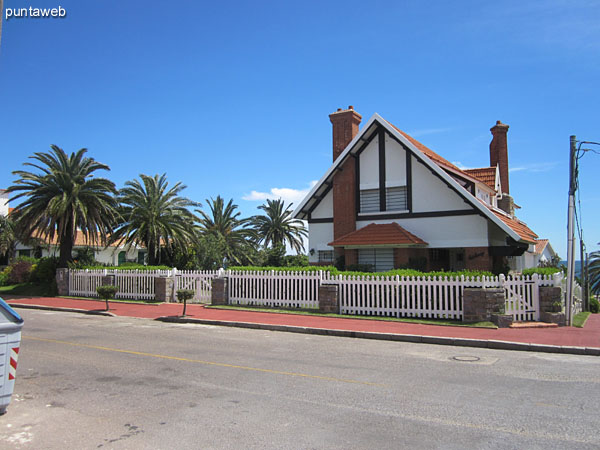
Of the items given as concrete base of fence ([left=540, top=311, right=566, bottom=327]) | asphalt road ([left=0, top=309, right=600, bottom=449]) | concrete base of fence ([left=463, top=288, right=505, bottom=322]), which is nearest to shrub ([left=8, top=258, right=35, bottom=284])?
asphalt road ([left=0, top=309, right=600, bottom=449])

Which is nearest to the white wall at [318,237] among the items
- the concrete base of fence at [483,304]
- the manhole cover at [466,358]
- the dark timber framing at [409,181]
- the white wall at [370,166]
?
the white wall at [370,166]

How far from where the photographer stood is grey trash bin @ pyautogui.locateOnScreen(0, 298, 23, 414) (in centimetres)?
587

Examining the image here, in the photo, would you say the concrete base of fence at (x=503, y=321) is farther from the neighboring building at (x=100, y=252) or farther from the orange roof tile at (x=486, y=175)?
the neighboring building at (x=100, y=252)

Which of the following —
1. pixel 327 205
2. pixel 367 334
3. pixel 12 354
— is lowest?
pixel 367 334

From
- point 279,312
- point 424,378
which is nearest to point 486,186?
point 279,312

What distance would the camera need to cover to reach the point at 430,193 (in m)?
22.8

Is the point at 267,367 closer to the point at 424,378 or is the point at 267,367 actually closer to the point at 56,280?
the point at 424,378

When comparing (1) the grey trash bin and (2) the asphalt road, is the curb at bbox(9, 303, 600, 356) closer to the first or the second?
(2) the asphalt road

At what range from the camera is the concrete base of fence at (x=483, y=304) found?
14.2 meters

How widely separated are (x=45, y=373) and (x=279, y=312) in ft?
32.7

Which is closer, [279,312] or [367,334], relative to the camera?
[367,334]

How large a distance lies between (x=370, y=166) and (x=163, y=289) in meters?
11.8

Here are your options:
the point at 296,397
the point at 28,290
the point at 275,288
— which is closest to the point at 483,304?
the point at 275,288

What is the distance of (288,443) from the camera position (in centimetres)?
507
